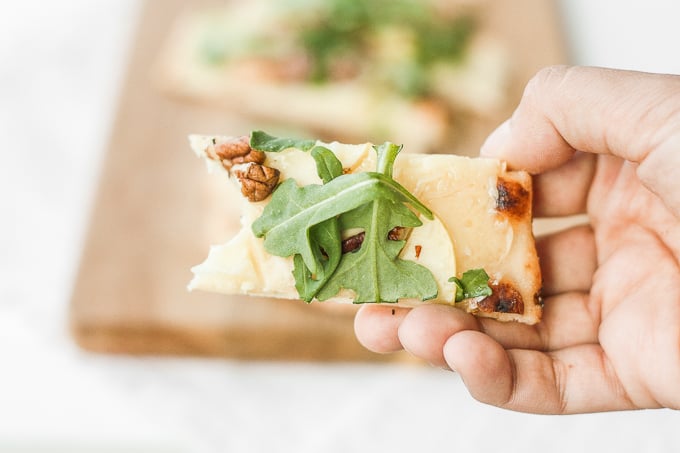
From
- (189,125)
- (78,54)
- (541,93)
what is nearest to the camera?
(541,93)

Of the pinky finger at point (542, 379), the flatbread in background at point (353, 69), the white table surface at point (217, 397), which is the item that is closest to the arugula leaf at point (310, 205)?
the pinky finger at point (542, 379)

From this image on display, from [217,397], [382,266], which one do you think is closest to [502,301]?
[382,266]

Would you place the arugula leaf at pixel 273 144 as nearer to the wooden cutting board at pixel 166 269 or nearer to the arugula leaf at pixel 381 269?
the arugula leaf at pixel 381 269

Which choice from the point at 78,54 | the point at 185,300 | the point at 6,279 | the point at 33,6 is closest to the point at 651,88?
the point at 185,300

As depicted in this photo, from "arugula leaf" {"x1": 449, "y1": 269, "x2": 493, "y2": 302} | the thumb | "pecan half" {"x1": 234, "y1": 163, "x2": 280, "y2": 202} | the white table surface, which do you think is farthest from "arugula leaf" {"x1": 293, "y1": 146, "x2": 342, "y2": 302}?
the white table surface

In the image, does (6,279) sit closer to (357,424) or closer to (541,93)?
(357,424)
